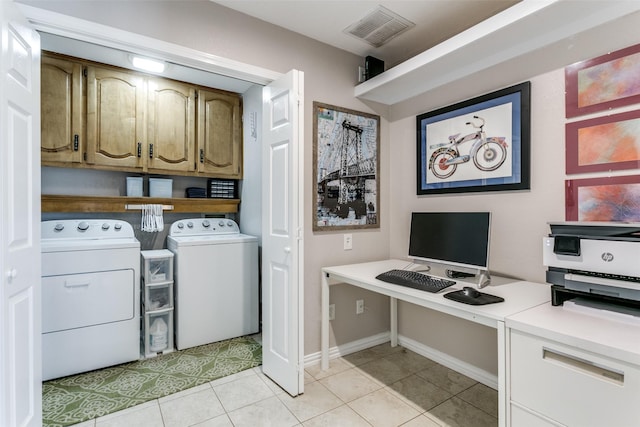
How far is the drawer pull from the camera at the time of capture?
3.48ft

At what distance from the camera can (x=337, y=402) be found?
199 cm

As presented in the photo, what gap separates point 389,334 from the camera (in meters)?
2.88

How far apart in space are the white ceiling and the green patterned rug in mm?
2513

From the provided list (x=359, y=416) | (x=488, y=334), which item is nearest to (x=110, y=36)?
(x=359, y=416)

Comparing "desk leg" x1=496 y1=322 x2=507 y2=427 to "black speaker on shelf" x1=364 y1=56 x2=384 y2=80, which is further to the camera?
"black speaker on shelf" x1=364 y1=56 x2=384 y2=80

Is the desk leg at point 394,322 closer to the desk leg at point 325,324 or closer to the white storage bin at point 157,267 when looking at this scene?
the desk leg at point 325,324

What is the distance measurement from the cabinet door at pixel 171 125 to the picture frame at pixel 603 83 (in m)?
3.08

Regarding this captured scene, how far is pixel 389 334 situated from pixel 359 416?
1115 mm

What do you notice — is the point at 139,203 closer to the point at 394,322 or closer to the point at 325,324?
the point at 325,324

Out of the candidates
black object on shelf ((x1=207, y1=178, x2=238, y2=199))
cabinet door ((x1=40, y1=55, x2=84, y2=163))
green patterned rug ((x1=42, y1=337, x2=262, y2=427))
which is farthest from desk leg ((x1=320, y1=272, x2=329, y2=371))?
cabinet door ((x1=40, y1=55, x2=84, y2=163))

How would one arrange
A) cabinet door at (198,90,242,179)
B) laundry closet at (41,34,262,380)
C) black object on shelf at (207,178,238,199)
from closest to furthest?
1. laundry closet at (41,34,262,380)
2. cabinet door at (198,90,242,179)
3. black object on shelf at (207,178,238,199)

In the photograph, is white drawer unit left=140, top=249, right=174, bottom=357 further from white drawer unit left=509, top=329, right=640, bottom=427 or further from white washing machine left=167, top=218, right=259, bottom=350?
white drawer unit left=509, top=329, right=640, bottom=427

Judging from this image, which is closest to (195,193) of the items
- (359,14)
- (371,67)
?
(371,67)

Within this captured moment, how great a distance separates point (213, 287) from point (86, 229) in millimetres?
1193
